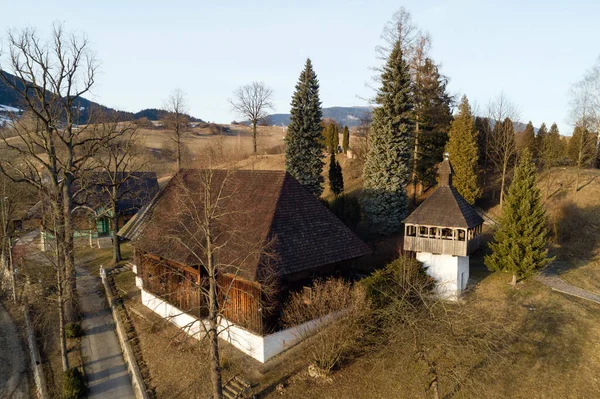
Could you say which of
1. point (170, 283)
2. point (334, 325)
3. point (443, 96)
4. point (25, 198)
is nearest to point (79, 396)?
point (170, 283)

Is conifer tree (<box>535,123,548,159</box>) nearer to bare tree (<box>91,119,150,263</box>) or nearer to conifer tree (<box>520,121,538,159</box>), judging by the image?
conifer tree (<box>520,121,538,159</box>)

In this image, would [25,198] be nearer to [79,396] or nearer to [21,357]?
[21,357]

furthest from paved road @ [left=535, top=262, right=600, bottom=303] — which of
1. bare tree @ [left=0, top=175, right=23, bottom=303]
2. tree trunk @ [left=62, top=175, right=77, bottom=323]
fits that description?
bare tree @ [left=0, top=175, right=23, bottom=303]

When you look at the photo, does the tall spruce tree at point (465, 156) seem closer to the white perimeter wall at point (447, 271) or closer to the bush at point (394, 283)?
the white perimeter wall at point (447, 271)

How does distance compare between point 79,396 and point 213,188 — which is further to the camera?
point 213,188

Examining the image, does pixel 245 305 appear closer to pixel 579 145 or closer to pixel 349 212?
pixel 349 212

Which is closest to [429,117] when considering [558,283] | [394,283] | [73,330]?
[558,283]
